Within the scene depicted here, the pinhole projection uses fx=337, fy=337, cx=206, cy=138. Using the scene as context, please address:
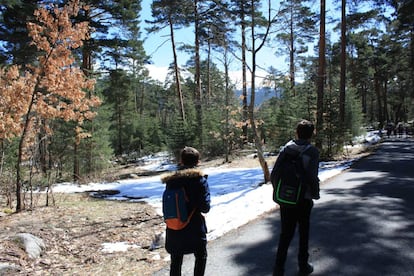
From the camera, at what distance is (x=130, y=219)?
8266mm

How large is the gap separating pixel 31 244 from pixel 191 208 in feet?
12.7

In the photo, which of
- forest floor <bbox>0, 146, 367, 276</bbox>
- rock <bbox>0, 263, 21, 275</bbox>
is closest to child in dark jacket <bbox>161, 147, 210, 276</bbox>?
forest floor <bbox>0, 146, 367, 276</bbox>

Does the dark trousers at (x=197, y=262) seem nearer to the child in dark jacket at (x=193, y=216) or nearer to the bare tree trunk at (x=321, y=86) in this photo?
the child in dark jacket at (x=193, y=216)

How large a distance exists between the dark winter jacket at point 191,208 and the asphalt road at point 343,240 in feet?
3.49

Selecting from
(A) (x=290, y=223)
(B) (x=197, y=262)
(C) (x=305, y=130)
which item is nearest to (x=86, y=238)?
(B) (x=197, y=262)

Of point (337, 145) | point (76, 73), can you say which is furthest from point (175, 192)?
point (337, 145)

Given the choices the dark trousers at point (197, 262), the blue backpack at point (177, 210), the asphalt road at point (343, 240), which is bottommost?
the asphalt road at point (343, 240)

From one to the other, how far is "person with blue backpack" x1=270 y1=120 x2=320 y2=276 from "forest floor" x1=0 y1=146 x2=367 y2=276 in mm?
2011

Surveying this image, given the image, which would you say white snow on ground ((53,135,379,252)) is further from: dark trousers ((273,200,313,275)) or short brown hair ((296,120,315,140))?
short brown hair ((296,120,315,140))

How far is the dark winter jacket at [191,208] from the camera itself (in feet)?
10.6

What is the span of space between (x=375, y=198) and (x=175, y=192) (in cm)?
564

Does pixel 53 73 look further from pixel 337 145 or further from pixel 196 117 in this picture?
pixel 196 117

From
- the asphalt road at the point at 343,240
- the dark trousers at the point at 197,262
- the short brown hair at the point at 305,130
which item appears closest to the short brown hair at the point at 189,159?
the dark trousers at the point at 197,262

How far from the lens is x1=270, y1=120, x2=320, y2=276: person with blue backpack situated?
3418 millimetres
